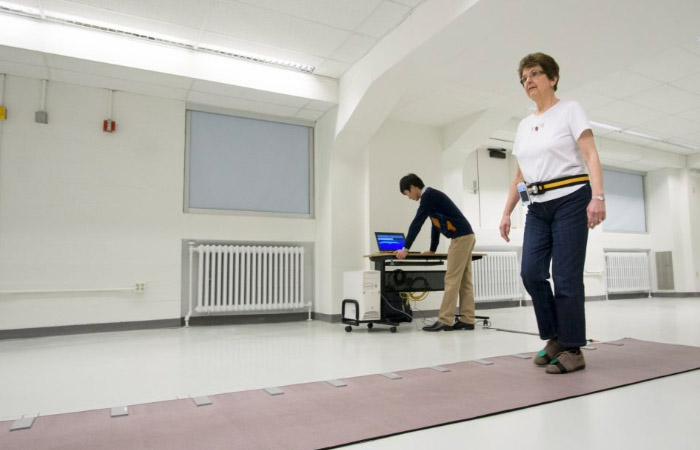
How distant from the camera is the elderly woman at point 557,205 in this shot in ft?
6.75

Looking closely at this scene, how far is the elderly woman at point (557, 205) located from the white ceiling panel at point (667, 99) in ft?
13.9

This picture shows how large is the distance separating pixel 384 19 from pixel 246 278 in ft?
9.48

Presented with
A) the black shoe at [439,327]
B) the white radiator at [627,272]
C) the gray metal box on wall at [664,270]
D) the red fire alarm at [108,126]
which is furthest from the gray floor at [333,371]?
the gray metal box on wall at [664,270]

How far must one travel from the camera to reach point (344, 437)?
130cm

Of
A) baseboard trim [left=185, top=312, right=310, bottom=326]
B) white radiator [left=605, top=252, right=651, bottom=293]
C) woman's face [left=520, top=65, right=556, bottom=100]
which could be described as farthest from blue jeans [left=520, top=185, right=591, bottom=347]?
white radiator [left=605, top=252, right=651, bottom=293]

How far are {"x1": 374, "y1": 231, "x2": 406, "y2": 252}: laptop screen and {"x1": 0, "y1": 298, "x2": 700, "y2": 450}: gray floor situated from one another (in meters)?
0.84

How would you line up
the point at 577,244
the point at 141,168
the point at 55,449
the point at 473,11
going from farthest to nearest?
1. the point at 141,168
2. the point at 473,11
3. the point at 577,244
4. the point at 55,449

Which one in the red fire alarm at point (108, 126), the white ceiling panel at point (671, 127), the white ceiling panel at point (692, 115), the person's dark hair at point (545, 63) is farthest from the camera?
the white ceiling panel at point (671, 127)

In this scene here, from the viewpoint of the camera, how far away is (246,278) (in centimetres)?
496

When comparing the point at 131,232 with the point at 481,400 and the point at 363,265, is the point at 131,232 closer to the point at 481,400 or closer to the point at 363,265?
the point at 363,265

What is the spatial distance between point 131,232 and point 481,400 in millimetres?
3877

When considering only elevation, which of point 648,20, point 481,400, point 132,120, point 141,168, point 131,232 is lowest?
point 481,400

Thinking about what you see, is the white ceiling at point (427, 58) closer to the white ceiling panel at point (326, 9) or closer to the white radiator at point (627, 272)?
the white ceiling panel at point (326, 9)

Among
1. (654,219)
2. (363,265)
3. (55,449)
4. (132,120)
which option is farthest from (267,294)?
(654,219)
